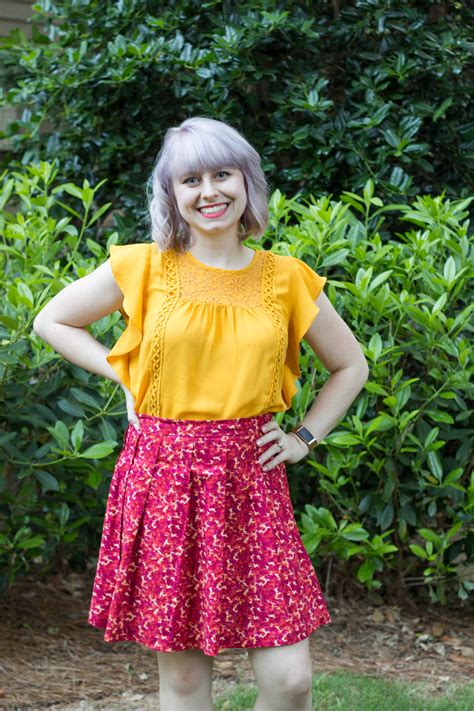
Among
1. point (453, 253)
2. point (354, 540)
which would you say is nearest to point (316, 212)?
point (453, 253)

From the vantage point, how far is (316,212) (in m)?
3.83

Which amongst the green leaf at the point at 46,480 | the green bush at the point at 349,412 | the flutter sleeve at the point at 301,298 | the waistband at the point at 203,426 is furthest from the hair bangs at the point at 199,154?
the green leaf at the point at 46,480

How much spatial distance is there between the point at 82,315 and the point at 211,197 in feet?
1.56

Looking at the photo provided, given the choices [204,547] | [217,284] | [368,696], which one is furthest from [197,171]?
[368,696]

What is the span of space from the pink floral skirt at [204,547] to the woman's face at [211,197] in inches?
19.0

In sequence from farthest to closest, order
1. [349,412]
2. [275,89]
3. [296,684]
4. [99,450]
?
1. [275,89]
2. [349,412]
3. [99,450]
4. [296,684]

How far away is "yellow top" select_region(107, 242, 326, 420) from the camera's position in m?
2.45

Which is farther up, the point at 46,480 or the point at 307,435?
the point at 307,435

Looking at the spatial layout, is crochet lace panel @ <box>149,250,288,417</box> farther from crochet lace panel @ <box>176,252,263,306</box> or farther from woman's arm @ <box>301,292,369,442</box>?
woman's arm @ <box>301,292,369,442</box>

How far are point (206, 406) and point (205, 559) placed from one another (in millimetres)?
367

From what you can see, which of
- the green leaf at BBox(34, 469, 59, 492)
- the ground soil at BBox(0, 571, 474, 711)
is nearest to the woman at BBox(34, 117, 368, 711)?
the green leaf at BBox(34, 469, 59, 492)

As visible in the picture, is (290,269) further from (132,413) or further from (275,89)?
(275,89)

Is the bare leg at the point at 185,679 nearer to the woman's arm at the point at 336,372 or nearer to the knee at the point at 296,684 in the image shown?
the knee at the point at 296,684

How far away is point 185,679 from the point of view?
8.54ft
